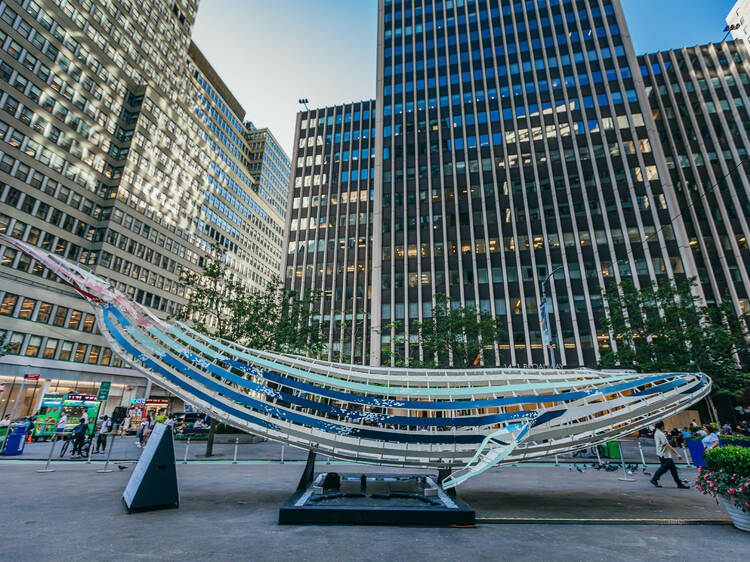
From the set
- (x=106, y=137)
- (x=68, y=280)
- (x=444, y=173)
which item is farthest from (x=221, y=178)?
(x=68, y=280)

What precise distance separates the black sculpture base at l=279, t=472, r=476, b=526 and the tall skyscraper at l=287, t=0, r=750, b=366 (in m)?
29.4

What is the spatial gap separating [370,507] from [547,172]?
49.0 m

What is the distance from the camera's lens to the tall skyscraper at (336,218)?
59.1 m

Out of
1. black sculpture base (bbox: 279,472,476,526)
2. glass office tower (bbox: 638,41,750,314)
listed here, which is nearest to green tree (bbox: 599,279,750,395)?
black sculpture base (bbox: 279,472,476,526)

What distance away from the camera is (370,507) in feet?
25.0

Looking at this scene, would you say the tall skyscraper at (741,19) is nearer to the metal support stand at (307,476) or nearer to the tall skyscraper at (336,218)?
the tall skyscraper at (336,218)

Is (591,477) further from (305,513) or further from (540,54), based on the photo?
(540,54)

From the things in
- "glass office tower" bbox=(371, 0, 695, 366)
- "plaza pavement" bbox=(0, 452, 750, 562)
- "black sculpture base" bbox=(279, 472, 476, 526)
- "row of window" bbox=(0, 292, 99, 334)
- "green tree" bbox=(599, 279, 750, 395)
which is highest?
"glass office tower" bbox=(371, 0, 695, 366)

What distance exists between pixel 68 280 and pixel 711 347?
31.2 m

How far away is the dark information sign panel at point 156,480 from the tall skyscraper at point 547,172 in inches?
1214

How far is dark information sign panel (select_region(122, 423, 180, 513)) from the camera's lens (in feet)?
25.8

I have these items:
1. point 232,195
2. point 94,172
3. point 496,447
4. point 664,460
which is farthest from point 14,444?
point 232,195

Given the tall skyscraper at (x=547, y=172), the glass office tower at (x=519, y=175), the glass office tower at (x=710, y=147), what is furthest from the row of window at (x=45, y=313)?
the glass office tower at (x=710, y=147)

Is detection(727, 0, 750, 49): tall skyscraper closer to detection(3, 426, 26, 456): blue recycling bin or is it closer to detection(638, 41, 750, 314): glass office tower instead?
detection(638, 41, 750, 314): glass office tower
